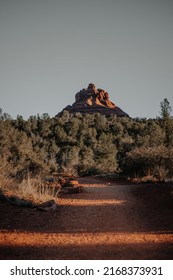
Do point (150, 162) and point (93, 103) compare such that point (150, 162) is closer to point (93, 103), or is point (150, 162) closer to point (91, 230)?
point (91, 230)

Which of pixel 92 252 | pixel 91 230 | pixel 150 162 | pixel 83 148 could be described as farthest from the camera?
pixel 83 148

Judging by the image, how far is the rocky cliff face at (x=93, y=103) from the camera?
11869 cm

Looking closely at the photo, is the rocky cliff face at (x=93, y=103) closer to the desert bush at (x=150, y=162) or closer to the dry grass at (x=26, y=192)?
the desert bush at (x=150, y=162)

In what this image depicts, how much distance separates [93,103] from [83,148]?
309 ft

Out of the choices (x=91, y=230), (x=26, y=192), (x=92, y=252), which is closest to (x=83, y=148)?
(x=26, y=192)

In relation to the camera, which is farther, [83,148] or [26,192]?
[83,148]

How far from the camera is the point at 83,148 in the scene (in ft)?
117

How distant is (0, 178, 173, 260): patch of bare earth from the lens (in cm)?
352

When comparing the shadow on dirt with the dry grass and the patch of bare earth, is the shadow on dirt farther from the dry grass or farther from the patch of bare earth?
the dry grass

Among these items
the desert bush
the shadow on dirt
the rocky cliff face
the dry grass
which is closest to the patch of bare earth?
the shadow on dirt

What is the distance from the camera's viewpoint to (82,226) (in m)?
5.08
